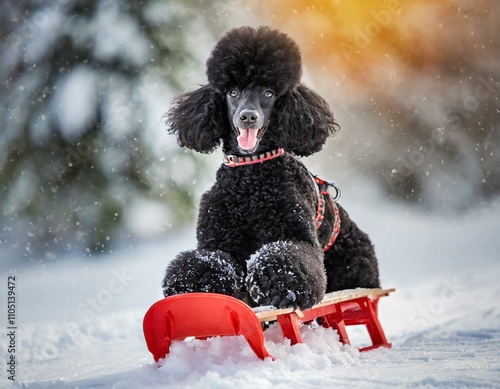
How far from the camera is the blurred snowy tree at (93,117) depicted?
2.93 meters

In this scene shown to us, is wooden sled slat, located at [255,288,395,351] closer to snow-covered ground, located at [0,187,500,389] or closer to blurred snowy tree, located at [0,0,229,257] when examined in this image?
snow-covered ground, located at [0,187,500,389]

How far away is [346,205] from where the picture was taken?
342 cm

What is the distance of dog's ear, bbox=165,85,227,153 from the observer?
1702 mm


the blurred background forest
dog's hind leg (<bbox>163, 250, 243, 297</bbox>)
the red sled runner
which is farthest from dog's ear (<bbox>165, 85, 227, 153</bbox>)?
the blurred background forest

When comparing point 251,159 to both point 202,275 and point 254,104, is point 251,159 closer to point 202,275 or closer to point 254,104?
point 254,104

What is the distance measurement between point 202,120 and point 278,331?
1.81ft

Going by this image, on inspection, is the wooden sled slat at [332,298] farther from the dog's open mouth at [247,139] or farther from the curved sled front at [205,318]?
the dog's open mouth at [247,139]

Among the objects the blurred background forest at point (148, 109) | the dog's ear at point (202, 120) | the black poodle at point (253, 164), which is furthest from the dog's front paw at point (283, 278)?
the blurred background forest at point (148, 109)

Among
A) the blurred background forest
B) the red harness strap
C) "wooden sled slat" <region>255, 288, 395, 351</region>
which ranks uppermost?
the blurred background forest

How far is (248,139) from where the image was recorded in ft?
5.21

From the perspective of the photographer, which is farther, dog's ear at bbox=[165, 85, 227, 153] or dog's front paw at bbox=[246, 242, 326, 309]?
dog's ear at bbox=[165, 85, 227, 153]

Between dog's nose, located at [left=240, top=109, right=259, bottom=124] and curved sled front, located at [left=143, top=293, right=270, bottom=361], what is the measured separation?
398 millimetres

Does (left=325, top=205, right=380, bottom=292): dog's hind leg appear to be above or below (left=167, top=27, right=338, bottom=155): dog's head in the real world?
below

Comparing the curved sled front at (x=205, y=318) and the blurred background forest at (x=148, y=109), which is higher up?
the blurred background forest at (x=148, y=109)
